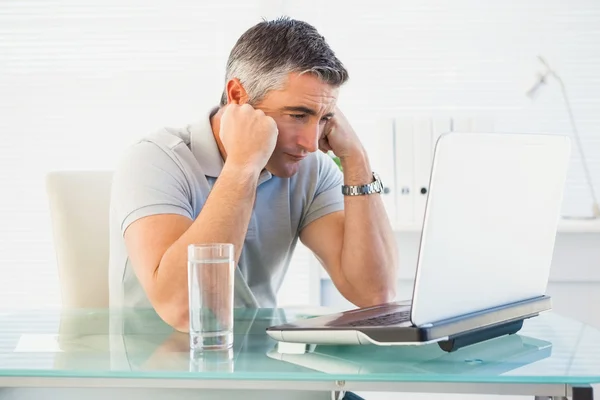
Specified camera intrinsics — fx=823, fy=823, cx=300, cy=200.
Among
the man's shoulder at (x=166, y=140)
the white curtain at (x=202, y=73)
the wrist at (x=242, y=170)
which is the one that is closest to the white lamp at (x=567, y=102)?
the white curtain at (x=202, y=73)

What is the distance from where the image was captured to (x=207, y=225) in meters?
1.42

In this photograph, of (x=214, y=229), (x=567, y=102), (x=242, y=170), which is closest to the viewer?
(x=214, y=229)

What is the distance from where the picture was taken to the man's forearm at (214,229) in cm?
133

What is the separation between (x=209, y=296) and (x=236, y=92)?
739 mm

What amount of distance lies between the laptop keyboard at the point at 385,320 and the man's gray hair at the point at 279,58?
2.07 feet

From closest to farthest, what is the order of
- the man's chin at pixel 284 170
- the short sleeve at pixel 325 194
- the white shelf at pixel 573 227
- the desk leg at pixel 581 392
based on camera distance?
1. the desk leg at pixel 581 392
2. the man's chin at pixel 284 170
3. the short sleeve at pixel 325 194
4. the white shelf at pixel 573 227

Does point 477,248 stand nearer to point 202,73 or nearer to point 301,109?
point 301,109

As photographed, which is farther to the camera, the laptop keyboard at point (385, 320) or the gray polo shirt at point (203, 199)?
the gray polo shirt at point (203, 199)

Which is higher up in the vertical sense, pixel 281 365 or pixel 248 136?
pixel 248 136

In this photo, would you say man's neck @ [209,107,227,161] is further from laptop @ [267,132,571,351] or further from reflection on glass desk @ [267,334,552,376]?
reflection on glass desk @ [267,334,552,376]

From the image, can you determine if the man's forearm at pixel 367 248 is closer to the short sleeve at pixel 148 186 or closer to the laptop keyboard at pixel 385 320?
the short sleeve at pixel 148 186

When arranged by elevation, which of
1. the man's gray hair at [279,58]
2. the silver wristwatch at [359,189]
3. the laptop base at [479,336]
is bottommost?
the laptop base at [479,336]

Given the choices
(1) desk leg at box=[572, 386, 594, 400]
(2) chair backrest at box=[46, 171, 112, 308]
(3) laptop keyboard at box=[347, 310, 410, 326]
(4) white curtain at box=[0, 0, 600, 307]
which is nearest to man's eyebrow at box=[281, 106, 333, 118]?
(2) chair backrest at box=[46, 171, 112, 308]

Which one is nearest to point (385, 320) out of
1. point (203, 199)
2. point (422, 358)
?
point (422, 358)
